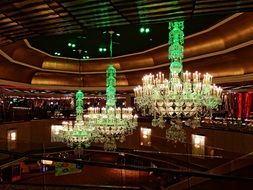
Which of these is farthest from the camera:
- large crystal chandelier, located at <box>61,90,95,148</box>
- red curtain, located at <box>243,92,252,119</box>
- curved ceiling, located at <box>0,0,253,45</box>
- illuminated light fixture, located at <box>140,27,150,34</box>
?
red curtain, located at <box>243,92,252,119</box>

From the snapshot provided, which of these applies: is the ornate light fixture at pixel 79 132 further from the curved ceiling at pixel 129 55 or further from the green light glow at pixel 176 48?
the green light glow at pixel 176 48

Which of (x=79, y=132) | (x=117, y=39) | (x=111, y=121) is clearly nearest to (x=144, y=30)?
(x=117, y=39)

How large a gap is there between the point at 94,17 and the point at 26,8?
1020 millimetres

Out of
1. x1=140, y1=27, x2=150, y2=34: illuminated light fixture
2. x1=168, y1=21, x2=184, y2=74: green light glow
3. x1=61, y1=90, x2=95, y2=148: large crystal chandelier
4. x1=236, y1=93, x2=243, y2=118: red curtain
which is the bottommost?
x1=61, y1=90, x2=95, y2=148: large crystal chandelier

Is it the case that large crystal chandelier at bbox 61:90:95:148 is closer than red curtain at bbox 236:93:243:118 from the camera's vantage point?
Yes

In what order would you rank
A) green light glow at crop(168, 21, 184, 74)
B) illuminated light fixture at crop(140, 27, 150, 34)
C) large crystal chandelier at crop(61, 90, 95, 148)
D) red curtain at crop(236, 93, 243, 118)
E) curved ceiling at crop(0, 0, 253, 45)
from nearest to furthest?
curved ceiling at crop(0, 0, 253, 45)
green light glow at crop(168, 21, 184, 74)
large crystal chandelier at crop(61, 90, 95, 148)
illuminated light fixture at crop(140, 27, 150, 34)
red curtain at crop(236, 93, 243, 118)

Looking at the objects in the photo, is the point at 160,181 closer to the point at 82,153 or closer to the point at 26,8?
the point at 26,8

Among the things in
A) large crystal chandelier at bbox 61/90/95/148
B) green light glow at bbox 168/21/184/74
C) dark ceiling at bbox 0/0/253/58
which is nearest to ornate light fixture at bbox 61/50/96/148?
large crystal chandelier at bbox 61/90/95/148

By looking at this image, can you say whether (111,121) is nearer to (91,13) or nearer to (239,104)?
(91,13)

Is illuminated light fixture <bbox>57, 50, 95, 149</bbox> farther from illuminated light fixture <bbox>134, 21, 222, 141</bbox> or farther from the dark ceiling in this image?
the dark ceiling

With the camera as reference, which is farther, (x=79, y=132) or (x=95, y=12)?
(x=79, y=132)

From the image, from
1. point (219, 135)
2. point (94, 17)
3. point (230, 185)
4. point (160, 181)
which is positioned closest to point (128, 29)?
point (219, 135)

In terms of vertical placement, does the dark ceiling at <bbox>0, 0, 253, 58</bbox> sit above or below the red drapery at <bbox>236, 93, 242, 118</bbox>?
above

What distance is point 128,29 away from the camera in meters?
11.7
